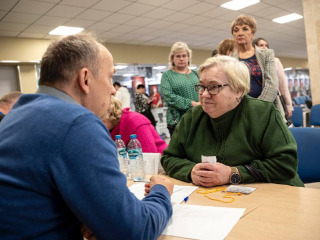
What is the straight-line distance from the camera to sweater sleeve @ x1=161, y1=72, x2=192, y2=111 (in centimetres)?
306

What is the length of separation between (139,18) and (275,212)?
19.3ft

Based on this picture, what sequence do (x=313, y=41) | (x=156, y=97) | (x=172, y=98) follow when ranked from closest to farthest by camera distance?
(x=172, y=98), (x=313, y=41), (x=156, y=97)

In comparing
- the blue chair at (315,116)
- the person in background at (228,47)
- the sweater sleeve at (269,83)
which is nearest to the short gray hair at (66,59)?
the sweater sleeve at (269,83)

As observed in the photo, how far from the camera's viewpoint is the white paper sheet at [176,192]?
1.21 m

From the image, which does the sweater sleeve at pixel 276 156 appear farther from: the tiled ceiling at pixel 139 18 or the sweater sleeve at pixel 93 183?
the tiled ceiling at pixel 139 18

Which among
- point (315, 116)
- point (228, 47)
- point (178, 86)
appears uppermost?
point (228, 47)

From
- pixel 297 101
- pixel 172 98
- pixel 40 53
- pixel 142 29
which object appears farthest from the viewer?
pixel 297 101

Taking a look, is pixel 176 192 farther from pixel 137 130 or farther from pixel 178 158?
pixel 137 130

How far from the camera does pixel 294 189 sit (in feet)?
4.04

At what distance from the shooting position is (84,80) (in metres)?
0.86

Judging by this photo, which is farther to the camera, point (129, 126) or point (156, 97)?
point (156, 97)

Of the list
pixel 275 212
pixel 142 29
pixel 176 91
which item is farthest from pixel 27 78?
pixel 275 212

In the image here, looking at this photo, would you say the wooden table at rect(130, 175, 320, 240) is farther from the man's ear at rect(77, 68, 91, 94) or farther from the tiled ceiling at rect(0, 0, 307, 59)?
the tiled ceiling at rect(0, 0, 307, 59)

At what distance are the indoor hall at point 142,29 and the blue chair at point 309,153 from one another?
7.58 feet
